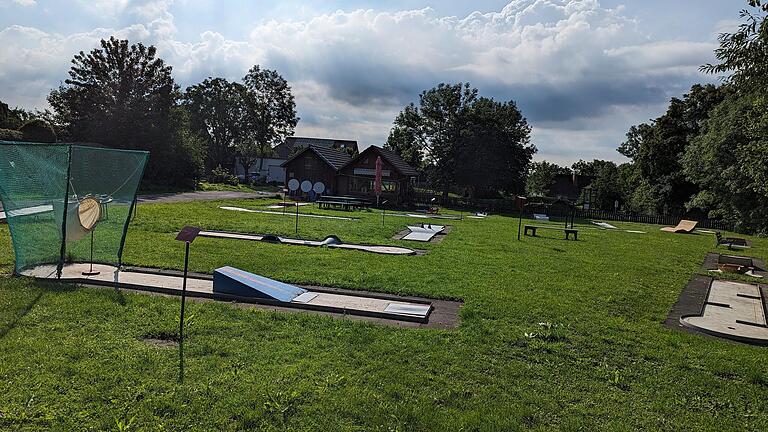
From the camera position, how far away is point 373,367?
5.41 m

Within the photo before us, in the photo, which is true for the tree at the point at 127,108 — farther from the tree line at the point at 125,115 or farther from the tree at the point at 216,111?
the tree at the point at 216,111

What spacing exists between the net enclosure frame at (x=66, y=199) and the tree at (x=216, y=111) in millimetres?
66372

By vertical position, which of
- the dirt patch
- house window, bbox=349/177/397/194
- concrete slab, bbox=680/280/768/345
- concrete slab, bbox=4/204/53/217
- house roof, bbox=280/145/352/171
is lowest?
the dirt patch

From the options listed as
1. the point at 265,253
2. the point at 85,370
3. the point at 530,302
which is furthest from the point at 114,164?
the point at 530,302

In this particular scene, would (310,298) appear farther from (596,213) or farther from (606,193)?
(606,193)

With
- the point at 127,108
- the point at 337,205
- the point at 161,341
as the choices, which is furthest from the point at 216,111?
the point at 161,341

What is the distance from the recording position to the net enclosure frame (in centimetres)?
851

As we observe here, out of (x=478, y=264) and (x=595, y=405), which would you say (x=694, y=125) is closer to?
(x=478, y=264)

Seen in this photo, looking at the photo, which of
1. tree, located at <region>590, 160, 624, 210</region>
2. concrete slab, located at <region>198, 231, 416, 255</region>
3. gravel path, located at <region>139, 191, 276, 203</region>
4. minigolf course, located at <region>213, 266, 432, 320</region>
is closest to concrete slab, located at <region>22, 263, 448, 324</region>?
minigolf course, located at <region>213, 266, 432, 320</region>

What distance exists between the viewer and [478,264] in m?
12.5

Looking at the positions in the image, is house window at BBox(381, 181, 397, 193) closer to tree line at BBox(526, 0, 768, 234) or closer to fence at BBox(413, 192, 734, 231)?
fence at BBox(413, 192, 734, 231)

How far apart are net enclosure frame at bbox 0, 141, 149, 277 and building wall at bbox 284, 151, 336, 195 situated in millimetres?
32787

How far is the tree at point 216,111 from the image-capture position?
73562 millimetres

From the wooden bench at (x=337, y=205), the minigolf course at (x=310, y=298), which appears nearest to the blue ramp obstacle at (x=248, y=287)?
the minigolf course at (x=310, y=298)
